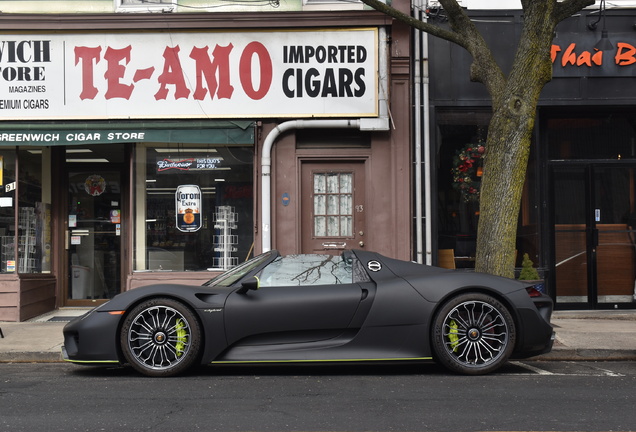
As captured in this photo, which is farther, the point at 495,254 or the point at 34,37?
the point at 34,37

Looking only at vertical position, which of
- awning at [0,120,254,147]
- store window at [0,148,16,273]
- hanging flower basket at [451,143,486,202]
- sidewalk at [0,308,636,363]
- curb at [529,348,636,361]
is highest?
awning at [0,120,254,147]

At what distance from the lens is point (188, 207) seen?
481 inches

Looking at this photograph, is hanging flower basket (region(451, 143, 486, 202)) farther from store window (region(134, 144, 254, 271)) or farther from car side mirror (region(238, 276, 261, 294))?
car side mirror (region(238, 276, 261, 294))

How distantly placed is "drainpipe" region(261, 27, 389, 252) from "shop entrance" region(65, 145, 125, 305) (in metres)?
2.60

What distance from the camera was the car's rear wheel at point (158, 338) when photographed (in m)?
6.82

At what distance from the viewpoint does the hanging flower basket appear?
12289 millimetres

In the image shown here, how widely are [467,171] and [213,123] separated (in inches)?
153

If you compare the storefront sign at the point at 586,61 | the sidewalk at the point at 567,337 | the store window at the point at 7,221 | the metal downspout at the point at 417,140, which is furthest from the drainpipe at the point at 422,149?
the store window at the point at 7,221

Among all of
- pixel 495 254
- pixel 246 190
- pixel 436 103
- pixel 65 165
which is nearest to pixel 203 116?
pixel 246 190

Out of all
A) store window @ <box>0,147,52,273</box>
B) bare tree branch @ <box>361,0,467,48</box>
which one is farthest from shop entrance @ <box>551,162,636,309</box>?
store window @ <box>0,147,52,273</box>

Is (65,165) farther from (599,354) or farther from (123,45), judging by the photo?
(599,354)

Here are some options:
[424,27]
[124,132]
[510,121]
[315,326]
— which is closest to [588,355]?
[510,121]

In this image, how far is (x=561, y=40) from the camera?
12000mm

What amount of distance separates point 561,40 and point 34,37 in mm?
7770
